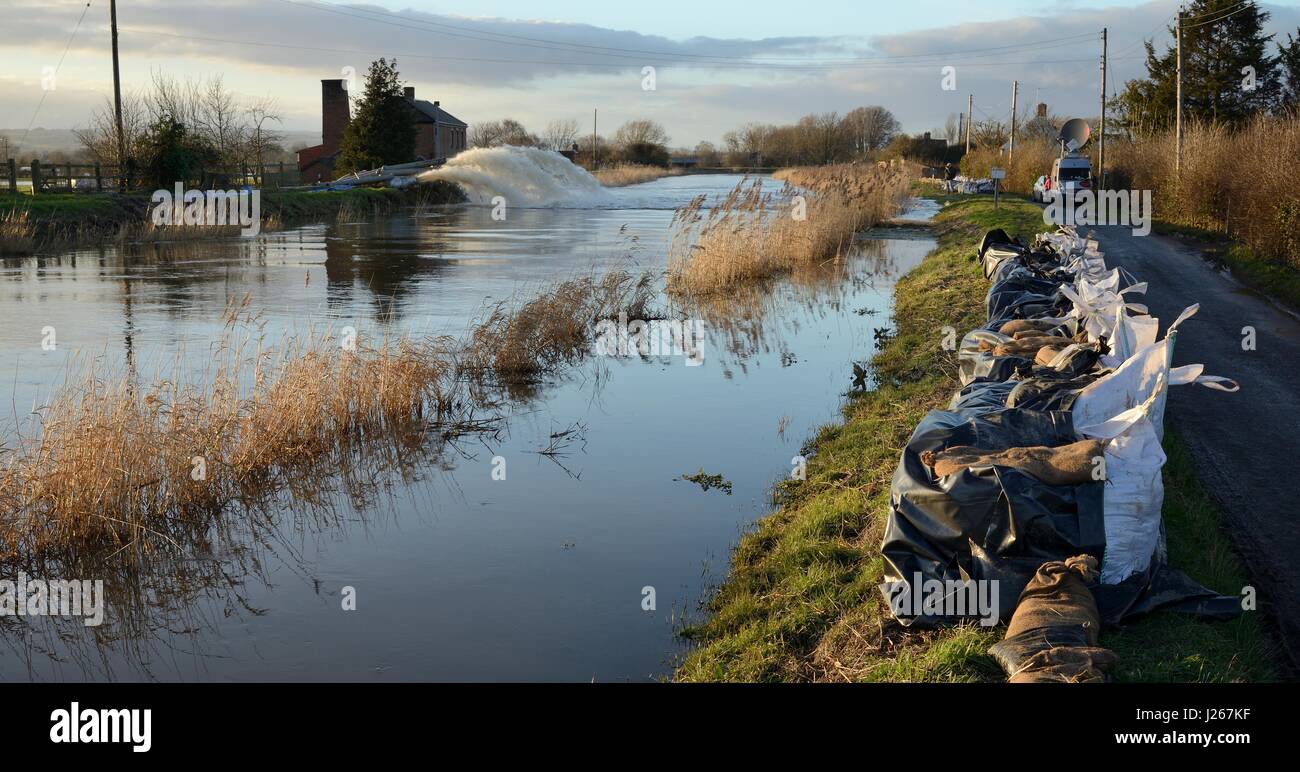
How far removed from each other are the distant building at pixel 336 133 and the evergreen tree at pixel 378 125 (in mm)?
12531

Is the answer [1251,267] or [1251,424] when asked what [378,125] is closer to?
[1251,267]

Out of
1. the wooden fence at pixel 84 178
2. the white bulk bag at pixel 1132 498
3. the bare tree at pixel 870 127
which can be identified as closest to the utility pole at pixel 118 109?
the wooden fence at pixel 84 178

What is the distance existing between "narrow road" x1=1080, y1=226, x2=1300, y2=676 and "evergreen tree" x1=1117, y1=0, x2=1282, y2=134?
38016 millimetres

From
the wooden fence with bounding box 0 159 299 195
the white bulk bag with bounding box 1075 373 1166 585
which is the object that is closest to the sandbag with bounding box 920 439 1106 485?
the white bulk bag with bounding box 1075 373 1166 585

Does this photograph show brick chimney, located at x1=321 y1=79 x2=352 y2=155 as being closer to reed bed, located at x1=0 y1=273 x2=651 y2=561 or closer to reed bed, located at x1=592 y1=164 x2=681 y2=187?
reed bed, located at x1=592 y1=164 x2=681 y2=187

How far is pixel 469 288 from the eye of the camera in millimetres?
22797

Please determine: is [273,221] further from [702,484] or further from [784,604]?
[784,604]

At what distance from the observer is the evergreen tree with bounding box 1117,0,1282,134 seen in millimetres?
52219

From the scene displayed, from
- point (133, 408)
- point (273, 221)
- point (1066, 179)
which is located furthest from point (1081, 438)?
point (1066, 179)

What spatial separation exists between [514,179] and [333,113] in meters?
22.7

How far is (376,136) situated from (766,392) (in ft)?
168

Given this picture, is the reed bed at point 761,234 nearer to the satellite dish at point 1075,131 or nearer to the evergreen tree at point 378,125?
the satellite dish at point 1075,131

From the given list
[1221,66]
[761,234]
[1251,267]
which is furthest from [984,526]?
[1221,66]

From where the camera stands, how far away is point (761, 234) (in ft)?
83.0
